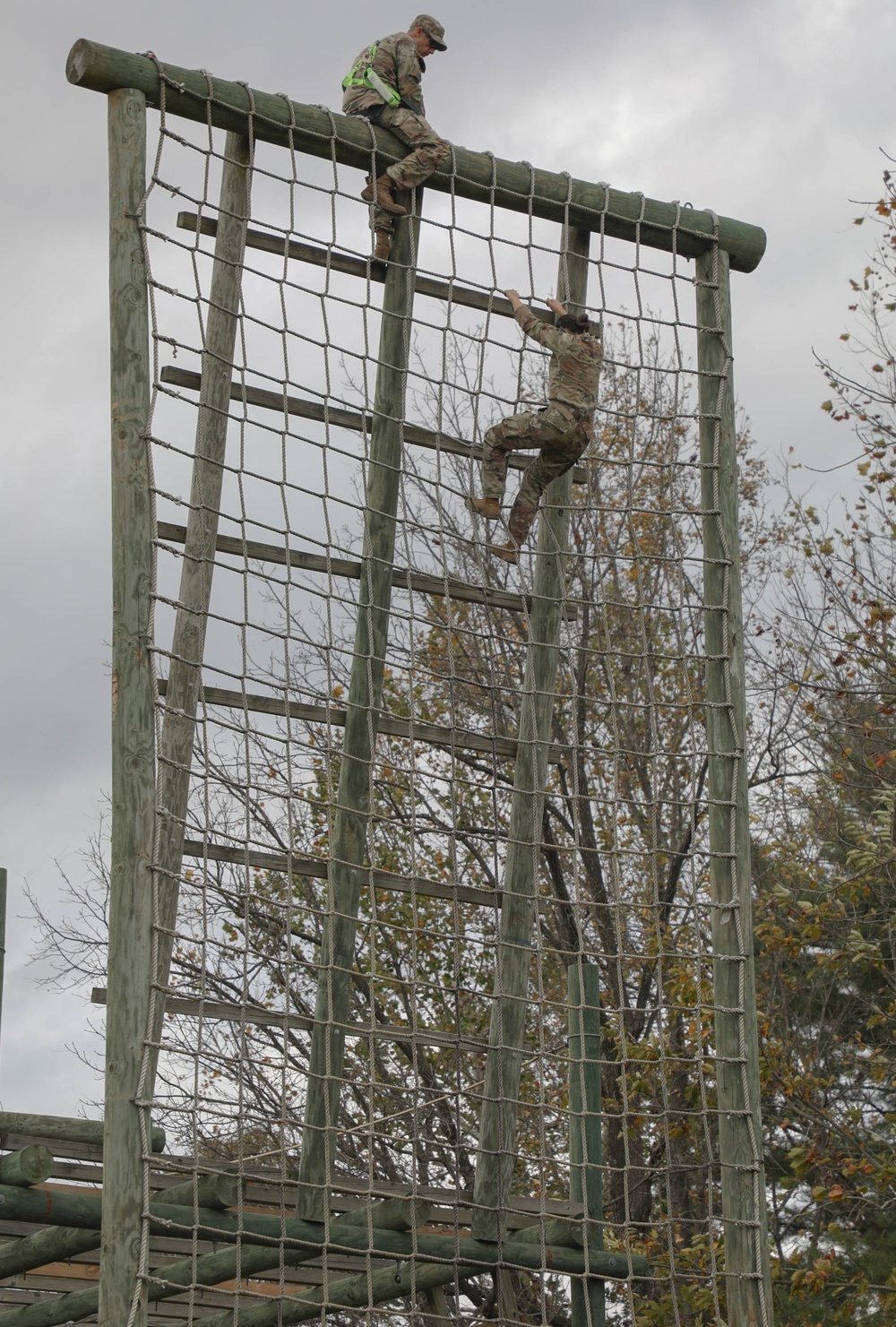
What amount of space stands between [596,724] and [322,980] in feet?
29.5

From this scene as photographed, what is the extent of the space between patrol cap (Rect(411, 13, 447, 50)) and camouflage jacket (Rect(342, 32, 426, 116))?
0.66ft

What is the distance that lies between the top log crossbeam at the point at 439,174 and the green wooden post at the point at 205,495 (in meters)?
0.13

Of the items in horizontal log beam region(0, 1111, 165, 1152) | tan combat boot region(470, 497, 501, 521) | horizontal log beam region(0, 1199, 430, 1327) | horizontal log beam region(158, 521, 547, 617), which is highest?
tan combat boot region(470, 497, 501, 521)

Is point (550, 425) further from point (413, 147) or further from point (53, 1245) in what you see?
point (53, 1245)

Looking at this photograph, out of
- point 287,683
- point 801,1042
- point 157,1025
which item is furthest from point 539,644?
point 801,1042

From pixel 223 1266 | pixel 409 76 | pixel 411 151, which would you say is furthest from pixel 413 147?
pixel 223 1266

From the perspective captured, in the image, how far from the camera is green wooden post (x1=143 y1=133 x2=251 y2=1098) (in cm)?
513

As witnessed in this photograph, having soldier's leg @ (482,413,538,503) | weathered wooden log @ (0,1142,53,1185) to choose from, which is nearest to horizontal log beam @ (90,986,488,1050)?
weathered wooden log @ (0,1142,53,1185)

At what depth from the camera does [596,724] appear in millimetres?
13844

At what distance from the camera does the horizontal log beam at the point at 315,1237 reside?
4.54 meters

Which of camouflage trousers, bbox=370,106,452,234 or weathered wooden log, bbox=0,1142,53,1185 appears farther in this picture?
camouflage trousers, bbox=370,106,452,234

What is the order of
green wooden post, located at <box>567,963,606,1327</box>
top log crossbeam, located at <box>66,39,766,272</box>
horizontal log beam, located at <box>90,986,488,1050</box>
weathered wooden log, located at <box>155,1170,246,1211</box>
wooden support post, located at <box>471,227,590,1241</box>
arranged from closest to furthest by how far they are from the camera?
horizontal log beam, located at <box>90,986,488,1050</box> < weathered wooden log, located at <box>155,1170,246,1211</box> < top log crossbeam, located at <box>66,39,766,272</box> < wooden support post, located at <box>471,227,590,1241</box> < green wooden post, located at <box>567,963,606,1327</box>

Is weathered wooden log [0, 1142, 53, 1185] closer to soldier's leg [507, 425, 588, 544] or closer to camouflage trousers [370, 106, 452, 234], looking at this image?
soldier's leg [507, 425, 588, 544]

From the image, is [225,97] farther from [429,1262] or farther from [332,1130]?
[429,1262]
